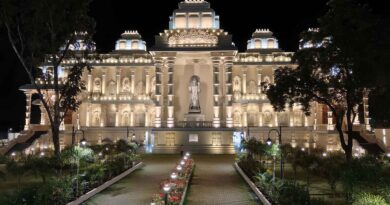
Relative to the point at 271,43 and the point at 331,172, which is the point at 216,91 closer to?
the point at 271,43

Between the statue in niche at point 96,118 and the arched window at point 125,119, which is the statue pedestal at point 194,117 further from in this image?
the statue in niche at point 96,118

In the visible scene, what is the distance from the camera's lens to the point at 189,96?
173 ft

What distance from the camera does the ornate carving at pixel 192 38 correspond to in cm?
5031

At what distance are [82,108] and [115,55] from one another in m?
8.75

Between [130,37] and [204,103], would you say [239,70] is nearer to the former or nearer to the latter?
[204,103]

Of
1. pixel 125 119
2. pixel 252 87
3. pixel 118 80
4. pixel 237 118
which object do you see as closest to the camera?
pixel 237 118

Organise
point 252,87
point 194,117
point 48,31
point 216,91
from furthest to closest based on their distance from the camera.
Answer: point 252,87, point 194,117, point 216,91, point 48,31

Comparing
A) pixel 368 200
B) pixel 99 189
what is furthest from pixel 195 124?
pixel 368 200

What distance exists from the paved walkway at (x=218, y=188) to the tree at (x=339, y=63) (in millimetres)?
7245

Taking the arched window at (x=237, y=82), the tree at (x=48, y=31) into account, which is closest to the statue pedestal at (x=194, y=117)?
the arched window at (x=237, y=82)

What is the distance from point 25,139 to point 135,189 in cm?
3037

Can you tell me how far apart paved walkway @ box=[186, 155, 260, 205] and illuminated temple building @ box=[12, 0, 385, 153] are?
16.6 m

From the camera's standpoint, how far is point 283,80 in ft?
101

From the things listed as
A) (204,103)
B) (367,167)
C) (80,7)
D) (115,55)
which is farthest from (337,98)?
(115,55)
